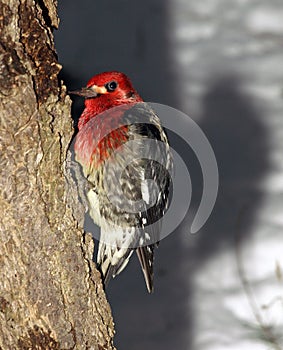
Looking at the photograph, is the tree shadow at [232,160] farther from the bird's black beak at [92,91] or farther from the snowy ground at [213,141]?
the bird's black beak at [92,91]

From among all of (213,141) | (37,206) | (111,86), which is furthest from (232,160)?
(37,206)

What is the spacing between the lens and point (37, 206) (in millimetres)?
1409

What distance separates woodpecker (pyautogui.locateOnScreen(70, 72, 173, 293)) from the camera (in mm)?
2113

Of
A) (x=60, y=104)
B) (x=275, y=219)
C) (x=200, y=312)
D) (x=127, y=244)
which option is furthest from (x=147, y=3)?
(x=60, y=104)

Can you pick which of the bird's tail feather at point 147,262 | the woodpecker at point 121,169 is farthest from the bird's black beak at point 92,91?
the bird's tail feather at point 147,262

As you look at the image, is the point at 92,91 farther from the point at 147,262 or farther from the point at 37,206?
the point at 37,206

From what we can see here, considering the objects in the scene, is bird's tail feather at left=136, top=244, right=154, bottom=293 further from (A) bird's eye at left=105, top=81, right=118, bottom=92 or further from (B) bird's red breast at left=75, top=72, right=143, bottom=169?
(A) bird's eye at left=105, top=81, right=118, bottom=92

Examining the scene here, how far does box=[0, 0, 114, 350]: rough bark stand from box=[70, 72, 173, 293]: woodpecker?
1.78ft

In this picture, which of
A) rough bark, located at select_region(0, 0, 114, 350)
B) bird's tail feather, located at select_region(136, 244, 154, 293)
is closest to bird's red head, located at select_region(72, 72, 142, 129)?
bird's tail feather, located at select_region(136, 244, 154, 293)

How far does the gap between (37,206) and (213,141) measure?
2302 mm

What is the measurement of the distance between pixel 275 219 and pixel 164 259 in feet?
1.75

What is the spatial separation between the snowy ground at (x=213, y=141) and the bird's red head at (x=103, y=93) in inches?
47.3

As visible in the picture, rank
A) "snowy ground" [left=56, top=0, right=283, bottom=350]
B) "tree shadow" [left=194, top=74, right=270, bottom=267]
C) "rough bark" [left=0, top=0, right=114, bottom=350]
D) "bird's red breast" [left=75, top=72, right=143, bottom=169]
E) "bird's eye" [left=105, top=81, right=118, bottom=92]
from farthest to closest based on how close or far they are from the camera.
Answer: "tree shadow" [left=194, top=74, right=270, bottom=267], "snowy ground" [left=56, top=0, right=283, bottom=350], "bird's eye" [left=105, top=81, right=118, bottom=92], "bird's red breast" [left=75, top=72, right=143, bottom=169], "rough bark" [left=0, top=0, right=114, bottom=350]

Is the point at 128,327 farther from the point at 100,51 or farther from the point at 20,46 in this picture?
the point at 20,46
